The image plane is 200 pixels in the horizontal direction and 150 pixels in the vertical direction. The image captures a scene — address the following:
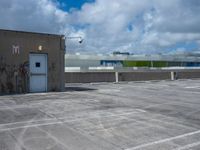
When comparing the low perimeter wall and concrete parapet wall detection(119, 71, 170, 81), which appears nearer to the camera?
the low perimeter wall

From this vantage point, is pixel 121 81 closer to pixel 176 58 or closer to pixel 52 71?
pixel 52 71

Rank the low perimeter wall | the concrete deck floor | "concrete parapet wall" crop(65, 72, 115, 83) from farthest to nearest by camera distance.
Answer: the low perimeter wall < "concrete parapet wall" crop(65, 72, 115, 83) < the concrete deck floor

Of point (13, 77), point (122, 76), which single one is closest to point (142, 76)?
point (122, 76)

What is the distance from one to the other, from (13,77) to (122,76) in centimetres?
1664

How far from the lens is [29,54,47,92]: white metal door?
52.2 feet

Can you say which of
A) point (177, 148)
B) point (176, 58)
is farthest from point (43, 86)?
point (176, 58)

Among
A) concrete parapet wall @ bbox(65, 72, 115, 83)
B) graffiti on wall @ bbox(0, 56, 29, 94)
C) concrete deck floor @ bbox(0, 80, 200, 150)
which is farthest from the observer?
concrete parapet wall @ bbox(65, 72, 115, 83)

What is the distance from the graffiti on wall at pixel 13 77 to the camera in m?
14.8

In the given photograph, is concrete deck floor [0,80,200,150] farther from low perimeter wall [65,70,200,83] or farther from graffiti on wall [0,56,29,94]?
low perimeter wall [65,70,200,83]

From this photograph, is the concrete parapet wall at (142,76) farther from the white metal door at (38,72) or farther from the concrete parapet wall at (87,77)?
the white metal door at (38,72)

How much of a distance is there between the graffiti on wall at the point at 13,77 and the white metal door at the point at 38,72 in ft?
1.40

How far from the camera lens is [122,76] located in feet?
98.2

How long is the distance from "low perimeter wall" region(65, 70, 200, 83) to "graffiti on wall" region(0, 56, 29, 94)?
37.2 feet

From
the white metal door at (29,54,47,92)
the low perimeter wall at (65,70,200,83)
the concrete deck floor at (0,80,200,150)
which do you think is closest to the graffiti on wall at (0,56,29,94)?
the white metal door at (29,54,47,92)
